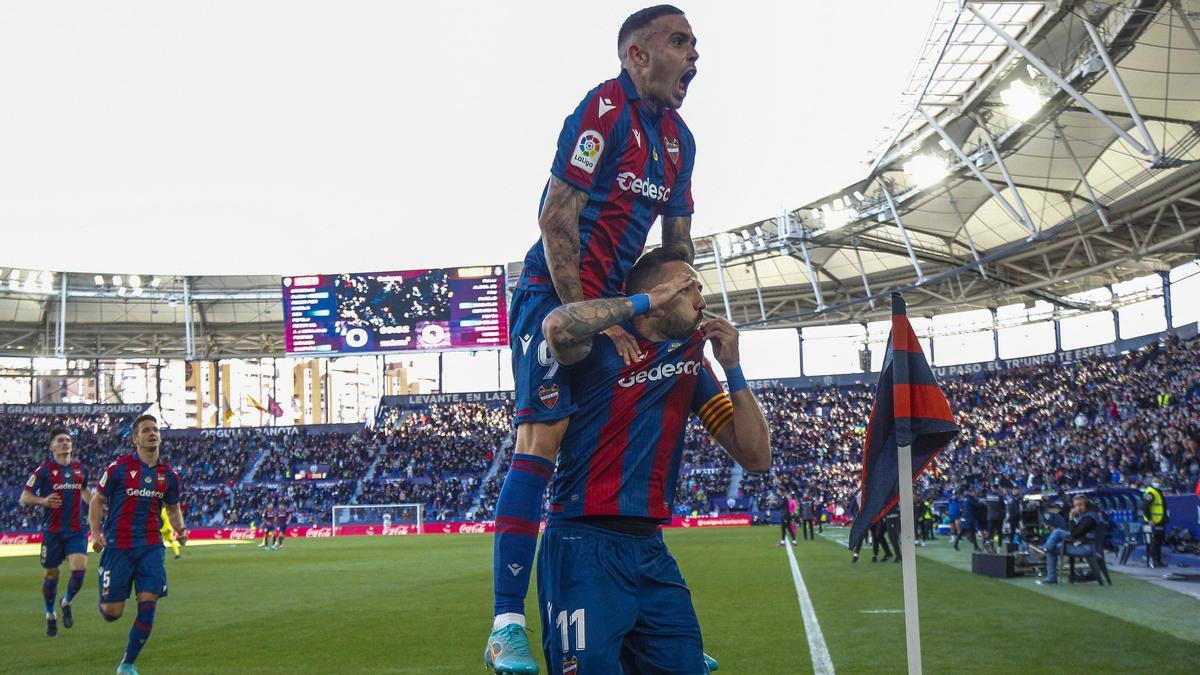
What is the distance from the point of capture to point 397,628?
1298cm

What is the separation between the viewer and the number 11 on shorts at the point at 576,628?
3477mm

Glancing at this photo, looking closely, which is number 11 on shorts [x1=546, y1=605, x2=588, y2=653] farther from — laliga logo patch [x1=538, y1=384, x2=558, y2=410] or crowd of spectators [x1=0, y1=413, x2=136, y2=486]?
crowd of spectators [x1=0, y1=413, x2=136, y2=486]

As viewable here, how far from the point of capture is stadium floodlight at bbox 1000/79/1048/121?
29.8 meters

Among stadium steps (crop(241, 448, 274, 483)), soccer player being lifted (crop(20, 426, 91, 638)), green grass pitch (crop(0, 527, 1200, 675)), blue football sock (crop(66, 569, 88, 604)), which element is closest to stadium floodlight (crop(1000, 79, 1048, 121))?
green grass pitch (crop(0, 527, 1200, 675))

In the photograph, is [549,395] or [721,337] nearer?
[549,395]

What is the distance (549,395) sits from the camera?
12.4 ft

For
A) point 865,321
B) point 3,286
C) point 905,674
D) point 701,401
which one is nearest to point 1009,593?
point 905,674

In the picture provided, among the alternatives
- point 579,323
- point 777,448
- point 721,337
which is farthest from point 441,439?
point 579,323

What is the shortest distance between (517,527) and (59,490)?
13.7 metres

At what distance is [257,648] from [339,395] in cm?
17064

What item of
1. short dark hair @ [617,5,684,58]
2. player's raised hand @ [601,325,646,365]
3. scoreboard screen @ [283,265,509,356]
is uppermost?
scoreboard screen @ [283,265,509,356]

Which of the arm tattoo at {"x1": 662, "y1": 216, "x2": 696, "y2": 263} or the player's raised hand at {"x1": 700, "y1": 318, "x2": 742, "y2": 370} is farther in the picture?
the arm tattoo at {"x1": 662, "y1": 216, "x2": 696, "y2": 263}

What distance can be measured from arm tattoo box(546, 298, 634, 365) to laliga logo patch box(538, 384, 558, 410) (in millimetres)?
138

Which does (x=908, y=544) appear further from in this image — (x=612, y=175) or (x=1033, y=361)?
(x=1033, y=361)
